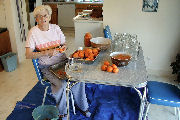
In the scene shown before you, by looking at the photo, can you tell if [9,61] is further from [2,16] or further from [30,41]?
[30,41]

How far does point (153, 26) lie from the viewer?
125 inches

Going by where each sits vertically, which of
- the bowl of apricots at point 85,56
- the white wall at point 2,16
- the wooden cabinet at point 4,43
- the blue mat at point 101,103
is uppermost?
the white wall at point 2,16

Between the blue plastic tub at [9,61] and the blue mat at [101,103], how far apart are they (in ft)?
2.66

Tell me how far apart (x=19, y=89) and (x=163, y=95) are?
80.0 inches

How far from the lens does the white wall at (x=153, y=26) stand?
3070 millimetres

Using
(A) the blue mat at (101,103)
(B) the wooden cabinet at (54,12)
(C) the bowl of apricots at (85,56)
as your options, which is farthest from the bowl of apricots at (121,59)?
(B) the wooden cabinet at (54,12)

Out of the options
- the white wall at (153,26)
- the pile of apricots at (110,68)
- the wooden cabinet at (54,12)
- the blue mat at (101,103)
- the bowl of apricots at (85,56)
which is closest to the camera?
the pile of apricots at (110,68)

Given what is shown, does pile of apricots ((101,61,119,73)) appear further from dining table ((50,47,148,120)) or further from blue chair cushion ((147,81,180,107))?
blue chair cushion ((147,81,180,107))

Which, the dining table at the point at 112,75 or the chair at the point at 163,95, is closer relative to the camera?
the dining table at the point at 112,75

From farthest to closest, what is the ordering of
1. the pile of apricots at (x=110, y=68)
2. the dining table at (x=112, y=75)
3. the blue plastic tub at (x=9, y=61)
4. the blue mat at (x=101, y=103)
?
the blue plastic tub at (x=9, y=61), the blue mat at (x=101, y=103), the pile of apricots at (x=110, y=68), the dining table at (x=112, y=75)

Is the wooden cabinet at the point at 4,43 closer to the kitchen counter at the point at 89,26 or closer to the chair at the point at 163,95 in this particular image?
the kitchen counter at the point at 89,26

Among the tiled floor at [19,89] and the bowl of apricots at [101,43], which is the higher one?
the bowl of apricots at [101,43]

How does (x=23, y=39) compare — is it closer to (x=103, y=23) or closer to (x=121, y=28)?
(x=103, y=23)

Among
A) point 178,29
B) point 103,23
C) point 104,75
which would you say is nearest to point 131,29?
point 103,23
